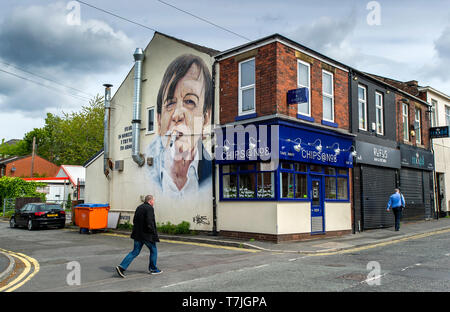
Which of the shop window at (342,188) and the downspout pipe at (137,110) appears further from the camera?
the downspout pipe at (137,110)

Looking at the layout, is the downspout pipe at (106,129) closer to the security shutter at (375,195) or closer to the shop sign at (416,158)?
the security shutter at (375,195)

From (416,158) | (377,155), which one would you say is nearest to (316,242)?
(377,155)

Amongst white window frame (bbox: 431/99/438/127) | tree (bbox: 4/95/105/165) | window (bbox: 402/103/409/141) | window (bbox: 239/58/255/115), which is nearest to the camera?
window (bbox: 239/58/255/115)

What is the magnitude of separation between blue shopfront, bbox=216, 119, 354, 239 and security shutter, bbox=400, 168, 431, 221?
19.8ft

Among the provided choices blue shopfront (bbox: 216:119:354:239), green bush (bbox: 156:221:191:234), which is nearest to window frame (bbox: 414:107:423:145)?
blue shopfront (bbox: 216:119:354:239)

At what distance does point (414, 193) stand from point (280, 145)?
481 inches

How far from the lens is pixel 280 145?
13820mm

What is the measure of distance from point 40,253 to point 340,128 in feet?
41.4

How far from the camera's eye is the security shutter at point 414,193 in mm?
21156

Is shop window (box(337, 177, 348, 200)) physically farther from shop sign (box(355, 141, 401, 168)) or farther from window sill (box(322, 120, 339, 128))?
window sill (box(322, 120, 339, 128))

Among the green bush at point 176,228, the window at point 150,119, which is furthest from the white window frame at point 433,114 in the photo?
the green bush at point 176,228

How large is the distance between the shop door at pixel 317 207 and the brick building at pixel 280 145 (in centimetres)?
4

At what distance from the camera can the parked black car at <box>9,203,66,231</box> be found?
21.7 m

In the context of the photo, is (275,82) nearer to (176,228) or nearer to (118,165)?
(176,228)
